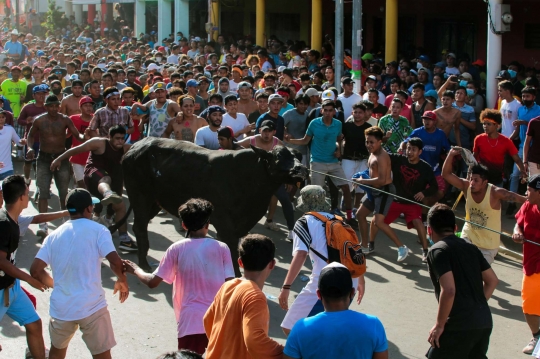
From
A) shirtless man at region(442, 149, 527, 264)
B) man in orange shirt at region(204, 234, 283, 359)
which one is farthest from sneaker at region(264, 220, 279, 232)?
man in orange shirt at region(204, 234, 283, 359)

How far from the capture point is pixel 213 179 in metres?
8.52

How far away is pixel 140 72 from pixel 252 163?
12.9 metres

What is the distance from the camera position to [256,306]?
174 inches

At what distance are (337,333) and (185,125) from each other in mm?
7837

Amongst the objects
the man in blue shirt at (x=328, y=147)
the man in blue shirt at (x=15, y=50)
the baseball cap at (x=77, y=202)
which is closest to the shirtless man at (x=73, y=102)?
the man in blue shirt at (x=328, y=147)

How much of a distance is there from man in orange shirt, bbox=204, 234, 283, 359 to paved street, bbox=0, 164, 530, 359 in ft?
7.83

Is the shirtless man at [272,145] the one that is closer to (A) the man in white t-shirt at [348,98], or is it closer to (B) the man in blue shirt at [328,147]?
(B) the man in blue shirt at [328,147]

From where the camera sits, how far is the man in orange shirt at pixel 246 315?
4.35 metres

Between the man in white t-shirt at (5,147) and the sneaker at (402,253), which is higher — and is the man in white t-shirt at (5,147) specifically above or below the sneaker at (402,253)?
above

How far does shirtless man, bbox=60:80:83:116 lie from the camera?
1315cm

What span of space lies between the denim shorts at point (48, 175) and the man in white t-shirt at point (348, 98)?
4.77 metres

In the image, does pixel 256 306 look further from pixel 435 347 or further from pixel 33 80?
pixel 33 80

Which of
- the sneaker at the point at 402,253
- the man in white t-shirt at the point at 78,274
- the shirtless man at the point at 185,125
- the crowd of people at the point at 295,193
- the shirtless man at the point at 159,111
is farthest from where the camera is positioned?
the shirtless man at the point at 159,111

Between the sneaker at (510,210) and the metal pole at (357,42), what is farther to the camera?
the metal pole at (357,42)
